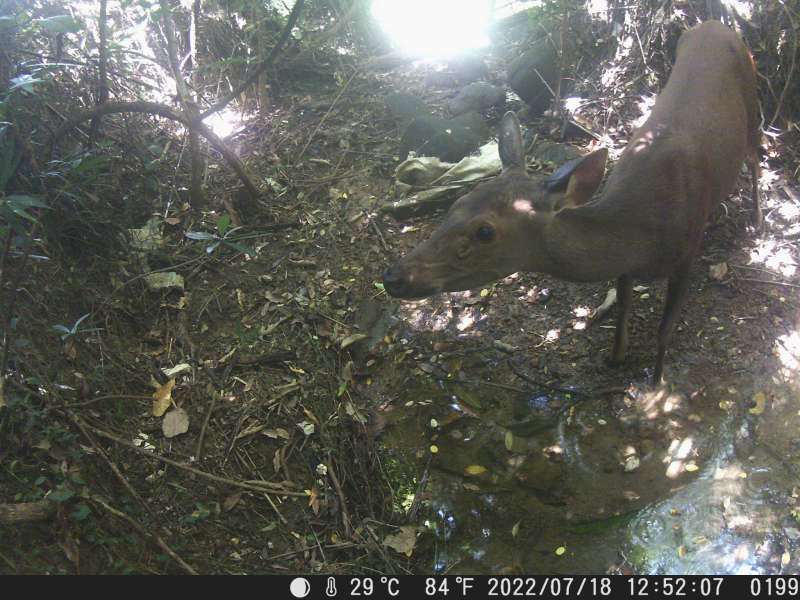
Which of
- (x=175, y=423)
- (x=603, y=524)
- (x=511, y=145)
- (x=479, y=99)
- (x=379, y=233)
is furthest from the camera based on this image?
(x=479, y=99)

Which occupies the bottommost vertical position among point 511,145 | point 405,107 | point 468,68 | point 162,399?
point 162,399

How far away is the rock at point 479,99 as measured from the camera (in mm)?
6801

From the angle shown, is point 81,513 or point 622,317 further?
point 622,317

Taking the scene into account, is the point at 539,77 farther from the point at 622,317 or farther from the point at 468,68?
the point at 622,317

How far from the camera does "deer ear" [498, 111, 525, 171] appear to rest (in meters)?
3.77

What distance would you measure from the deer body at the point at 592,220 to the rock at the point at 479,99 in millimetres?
3159

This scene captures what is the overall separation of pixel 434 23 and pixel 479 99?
264cm

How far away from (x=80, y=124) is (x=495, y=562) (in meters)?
4.23

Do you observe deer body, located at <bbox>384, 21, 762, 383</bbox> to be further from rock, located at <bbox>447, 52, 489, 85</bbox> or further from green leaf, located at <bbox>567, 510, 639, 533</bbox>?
rock, located at <bbox>447, 52, 489, 85</bbox>

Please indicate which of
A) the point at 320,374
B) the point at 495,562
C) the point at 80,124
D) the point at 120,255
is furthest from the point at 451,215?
the point at 80,124

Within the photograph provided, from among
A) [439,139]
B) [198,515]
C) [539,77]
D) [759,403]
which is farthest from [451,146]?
[198,515]

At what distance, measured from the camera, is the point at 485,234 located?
3.38m

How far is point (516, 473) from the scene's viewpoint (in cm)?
355
